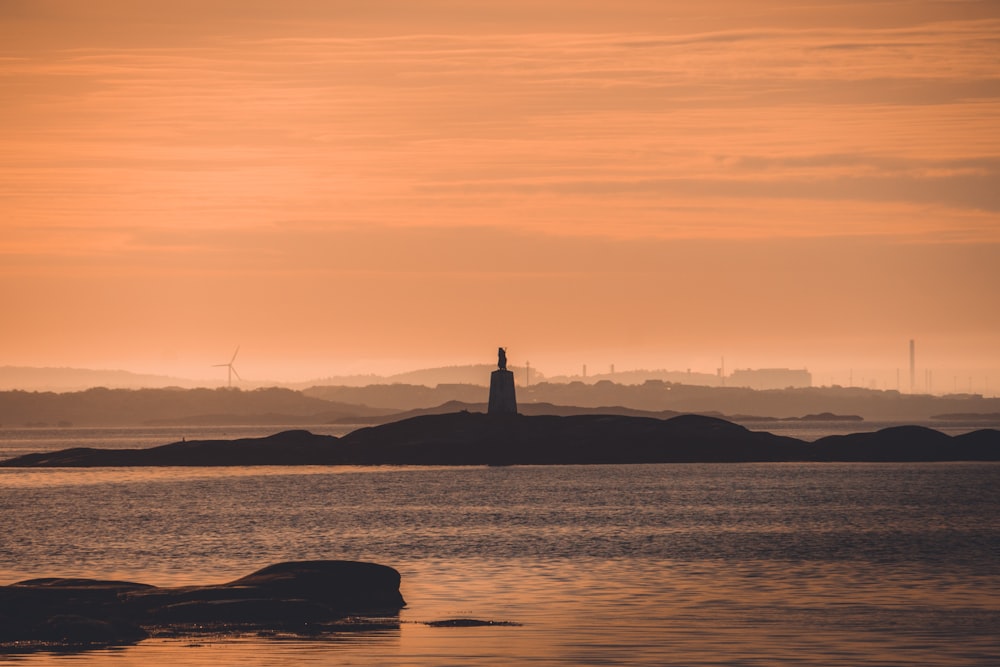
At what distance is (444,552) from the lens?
6262cm

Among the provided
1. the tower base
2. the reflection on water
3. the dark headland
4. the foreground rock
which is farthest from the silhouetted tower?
the foreground rock

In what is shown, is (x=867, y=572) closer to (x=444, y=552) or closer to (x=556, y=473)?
(x=444, y=552)

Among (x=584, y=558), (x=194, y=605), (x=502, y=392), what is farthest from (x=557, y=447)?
(x=194, y=605)

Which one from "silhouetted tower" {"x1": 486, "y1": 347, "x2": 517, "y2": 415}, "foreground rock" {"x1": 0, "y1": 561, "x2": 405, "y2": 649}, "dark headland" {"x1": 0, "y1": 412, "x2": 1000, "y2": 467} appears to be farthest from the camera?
"dark headland" {"x1": 0, "y1": 412, "x2": 1000, "y2": 467}

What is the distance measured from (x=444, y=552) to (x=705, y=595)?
59.5ft

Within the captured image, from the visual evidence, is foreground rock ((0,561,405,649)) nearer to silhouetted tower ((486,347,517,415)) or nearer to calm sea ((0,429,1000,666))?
calm sea ((0,429,1000,666))

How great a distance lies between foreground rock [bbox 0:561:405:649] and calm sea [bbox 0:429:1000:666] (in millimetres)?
1316

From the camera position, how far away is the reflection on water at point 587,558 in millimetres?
35969

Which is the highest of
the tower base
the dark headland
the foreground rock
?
the tower base

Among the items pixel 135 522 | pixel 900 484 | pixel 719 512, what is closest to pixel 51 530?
pixel 135 522

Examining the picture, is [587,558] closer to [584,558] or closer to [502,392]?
[584,558]

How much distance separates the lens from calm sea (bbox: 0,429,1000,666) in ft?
118

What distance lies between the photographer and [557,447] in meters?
169

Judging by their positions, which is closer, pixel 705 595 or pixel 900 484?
pixel 705 595
